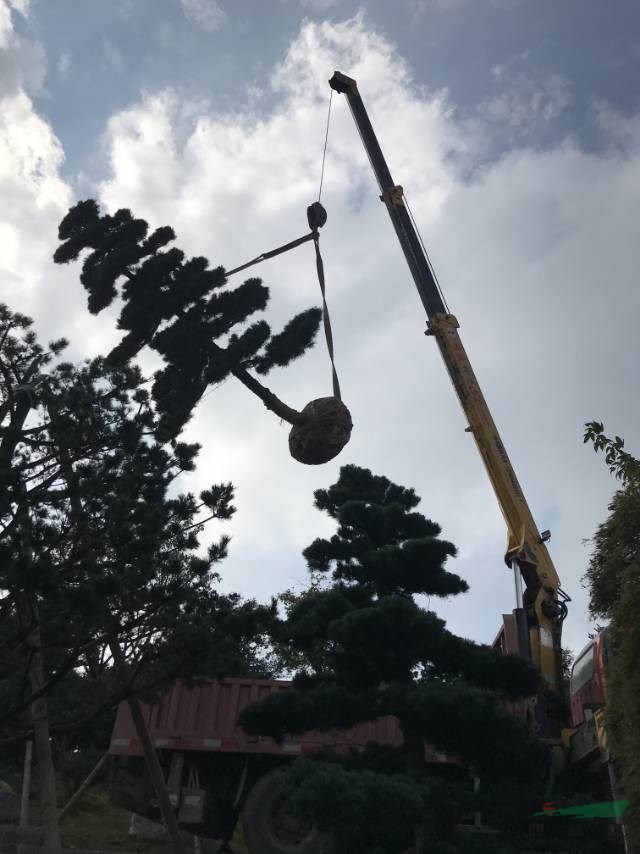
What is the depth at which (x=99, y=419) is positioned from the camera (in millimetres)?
8141

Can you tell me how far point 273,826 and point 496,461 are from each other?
600 cm

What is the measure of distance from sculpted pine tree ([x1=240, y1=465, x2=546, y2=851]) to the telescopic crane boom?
199 centimetres

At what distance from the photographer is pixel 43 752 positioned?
741 cm

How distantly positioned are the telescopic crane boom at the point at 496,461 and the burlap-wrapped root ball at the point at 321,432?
6208mm

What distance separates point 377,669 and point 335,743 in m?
1.49

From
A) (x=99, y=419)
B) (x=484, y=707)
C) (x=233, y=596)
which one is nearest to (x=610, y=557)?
(x=484, y=707)

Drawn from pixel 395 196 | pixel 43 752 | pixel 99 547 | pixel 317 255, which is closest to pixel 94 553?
pixel 99 547

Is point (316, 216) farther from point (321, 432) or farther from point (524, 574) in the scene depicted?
point (524, 574)

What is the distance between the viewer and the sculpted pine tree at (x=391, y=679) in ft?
24.6

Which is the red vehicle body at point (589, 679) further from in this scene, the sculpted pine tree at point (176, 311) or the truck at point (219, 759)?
the sculpted pine tree at point (176, 311)

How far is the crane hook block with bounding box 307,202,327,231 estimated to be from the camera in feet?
23.3

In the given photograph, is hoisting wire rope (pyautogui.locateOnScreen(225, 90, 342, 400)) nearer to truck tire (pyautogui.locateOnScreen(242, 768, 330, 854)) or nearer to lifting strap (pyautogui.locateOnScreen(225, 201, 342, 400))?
lifting strap (pyautogui.locateOnScreen(225, 201, 342, 400))

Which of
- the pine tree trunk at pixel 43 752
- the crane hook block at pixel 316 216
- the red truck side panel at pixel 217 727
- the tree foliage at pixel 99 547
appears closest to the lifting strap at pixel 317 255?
the crane hook block at pixel 316 216

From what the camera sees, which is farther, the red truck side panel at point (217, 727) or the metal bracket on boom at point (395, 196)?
the metal bracket on boom at point (395, 196)
